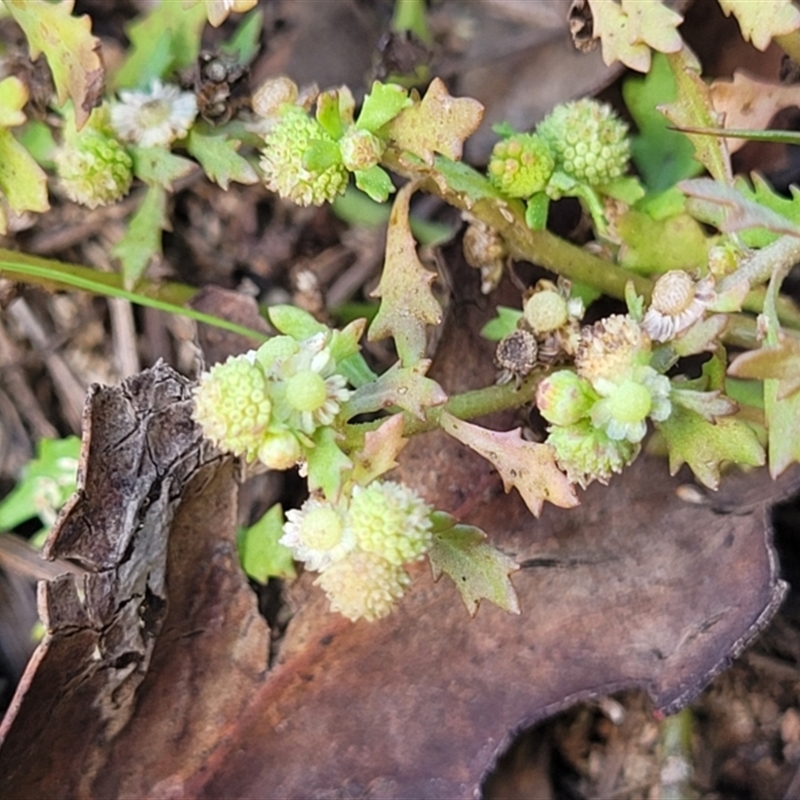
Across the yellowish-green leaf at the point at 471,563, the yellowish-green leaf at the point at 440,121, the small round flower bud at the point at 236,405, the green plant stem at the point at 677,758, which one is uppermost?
the yellowish-green leaf at the point at 440,121

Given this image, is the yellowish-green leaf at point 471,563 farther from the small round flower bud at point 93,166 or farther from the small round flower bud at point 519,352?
the small round flower bud at point 93,166

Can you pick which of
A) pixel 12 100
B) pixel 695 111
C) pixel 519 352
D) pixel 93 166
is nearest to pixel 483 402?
pixel 519 352

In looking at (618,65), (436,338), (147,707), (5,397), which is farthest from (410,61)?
(147,707)

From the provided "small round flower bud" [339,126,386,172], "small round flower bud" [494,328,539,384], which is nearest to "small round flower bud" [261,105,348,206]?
Answer: "small round flower bud" [339,126,386,172]

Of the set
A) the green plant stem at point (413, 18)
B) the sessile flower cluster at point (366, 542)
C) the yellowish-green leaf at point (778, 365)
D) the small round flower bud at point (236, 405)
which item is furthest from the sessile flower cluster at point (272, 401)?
the green plant stem at point (413, 18)

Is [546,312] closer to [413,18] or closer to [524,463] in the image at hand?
[524,463]

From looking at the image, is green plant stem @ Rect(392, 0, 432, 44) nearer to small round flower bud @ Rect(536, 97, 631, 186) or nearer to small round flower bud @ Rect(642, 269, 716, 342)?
small round flower bud @ Rect(536, 97, 631, 186)
